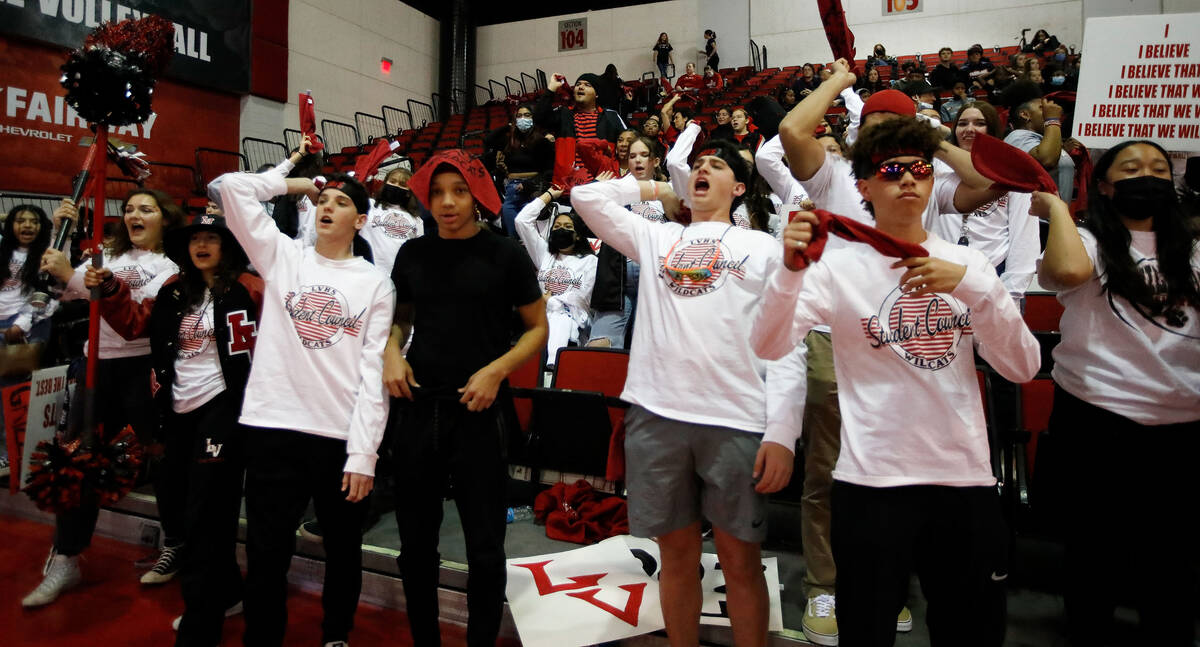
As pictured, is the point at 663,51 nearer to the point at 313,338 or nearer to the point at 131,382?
the point at 131,382

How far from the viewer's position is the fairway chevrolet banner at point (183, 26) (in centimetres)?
1016

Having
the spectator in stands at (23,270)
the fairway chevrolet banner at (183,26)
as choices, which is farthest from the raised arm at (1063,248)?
the fairway chevrolet banner at (183,26)

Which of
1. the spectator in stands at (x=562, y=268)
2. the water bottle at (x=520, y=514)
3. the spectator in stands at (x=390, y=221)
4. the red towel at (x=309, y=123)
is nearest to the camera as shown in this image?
the red towel at (x=309, y=123)

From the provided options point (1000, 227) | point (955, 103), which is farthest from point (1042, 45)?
point (1000, 227)

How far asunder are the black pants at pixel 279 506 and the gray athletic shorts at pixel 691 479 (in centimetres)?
102

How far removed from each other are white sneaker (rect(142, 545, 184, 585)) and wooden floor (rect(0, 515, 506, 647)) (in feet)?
0.12

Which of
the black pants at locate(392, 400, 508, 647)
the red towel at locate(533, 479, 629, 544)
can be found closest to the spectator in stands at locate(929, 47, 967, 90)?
the red towel at locate(533, 479, 629, 544)

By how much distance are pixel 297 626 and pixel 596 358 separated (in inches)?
72.9

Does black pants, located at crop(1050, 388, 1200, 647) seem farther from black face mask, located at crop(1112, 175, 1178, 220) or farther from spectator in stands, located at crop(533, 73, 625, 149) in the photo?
spectator in stands, located at crop(533, 73, 625, 149)

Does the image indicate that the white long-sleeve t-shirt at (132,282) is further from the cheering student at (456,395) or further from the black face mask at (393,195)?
the black face mask at (393,195)

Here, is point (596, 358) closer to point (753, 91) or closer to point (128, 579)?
point (128, 579)

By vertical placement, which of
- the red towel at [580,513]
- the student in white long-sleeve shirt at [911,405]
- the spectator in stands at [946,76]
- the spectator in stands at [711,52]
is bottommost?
the red towel at [580,513]

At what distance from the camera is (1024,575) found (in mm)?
2824

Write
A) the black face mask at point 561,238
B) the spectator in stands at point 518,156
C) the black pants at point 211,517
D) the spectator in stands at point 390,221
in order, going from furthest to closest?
the spectator in stands at point 518,156 < the spectator in stands at point 390,221 < the black face mask at point 561,238 < the black pants at point 211,517
